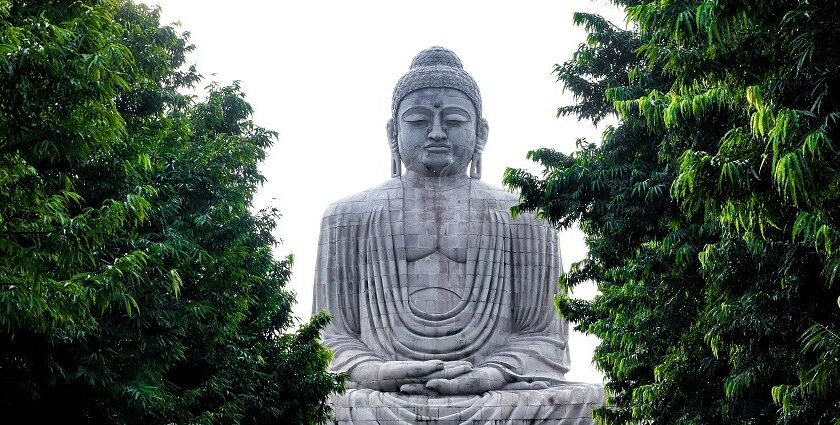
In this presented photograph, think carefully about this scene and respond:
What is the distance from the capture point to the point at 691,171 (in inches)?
416

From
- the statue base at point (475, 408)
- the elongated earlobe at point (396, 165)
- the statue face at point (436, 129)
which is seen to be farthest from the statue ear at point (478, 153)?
the statue base at point (475, 408)

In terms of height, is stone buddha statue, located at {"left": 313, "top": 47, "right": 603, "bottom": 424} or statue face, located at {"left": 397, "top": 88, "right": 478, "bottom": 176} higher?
statue face, located at {"left": 397, "top": 88, "right": 478, "bottom": 176}

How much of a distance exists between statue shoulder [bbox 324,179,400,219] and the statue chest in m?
0.36

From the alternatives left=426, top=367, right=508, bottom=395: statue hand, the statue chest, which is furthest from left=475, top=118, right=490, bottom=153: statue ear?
left=426, top=367, right=508, bottom=395: statue hand

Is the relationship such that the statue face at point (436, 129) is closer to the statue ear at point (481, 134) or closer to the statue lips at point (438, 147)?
the statue lips at point (438, 147)

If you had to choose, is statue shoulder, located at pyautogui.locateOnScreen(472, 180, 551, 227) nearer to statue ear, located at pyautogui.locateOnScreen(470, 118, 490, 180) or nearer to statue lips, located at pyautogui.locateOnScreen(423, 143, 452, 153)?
statue ear, located at pyautogui.locateOnScreen(470, 118, 490, 180)

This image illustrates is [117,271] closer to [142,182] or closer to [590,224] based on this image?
[142,182]

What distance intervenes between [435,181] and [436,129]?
872 mm

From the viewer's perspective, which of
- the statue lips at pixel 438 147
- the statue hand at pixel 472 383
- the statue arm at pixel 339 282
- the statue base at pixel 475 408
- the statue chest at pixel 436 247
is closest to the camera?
the statue base at pixel 475 408

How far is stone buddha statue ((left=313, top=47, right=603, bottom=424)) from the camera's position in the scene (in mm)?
20938

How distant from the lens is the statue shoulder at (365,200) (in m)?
22.1

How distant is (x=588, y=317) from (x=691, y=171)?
23.4 ft

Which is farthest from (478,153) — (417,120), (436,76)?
(436,76)

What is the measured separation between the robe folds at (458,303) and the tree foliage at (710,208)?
3.12 m
